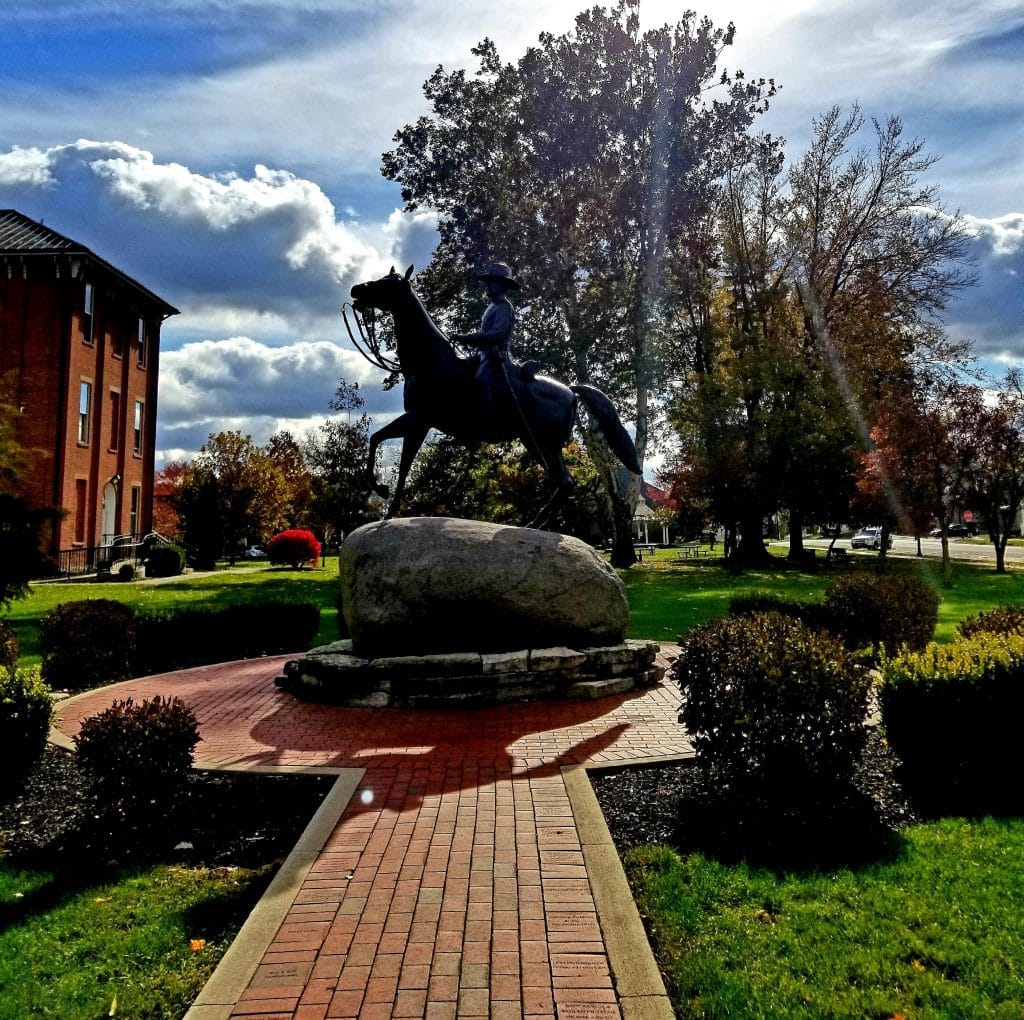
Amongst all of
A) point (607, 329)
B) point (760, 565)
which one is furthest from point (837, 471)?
point (607, 329)

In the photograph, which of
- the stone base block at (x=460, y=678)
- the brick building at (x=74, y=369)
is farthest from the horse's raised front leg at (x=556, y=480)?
the brick building at (x=74, y=369)

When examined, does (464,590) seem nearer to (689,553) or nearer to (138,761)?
(138,761)

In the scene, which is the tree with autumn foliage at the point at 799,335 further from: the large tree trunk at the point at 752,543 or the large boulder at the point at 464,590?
the large boulder at the point at 464,590

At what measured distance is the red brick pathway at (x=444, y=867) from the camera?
10.8 feet

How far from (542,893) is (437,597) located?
4.87 metres

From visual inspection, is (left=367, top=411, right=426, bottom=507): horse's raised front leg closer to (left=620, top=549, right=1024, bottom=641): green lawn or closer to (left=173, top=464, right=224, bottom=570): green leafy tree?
(left=620, top=549, right=1024, bottom=641): green lawn

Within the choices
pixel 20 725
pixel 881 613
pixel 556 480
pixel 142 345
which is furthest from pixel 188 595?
pixel 142 345

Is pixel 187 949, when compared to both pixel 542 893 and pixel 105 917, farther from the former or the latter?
pixel 542 893

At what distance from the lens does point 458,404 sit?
34.8 ft

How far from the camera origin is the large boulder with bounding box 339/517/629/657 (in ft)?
28.9

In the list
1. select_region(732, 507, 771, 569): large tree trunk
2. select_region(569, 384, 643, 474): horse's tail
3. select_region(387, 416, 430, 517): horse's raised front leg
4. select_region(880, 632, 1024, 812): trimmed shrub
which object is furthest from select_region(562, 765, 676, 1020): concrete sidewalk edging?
select_region(732, 507, 771, 569): large tree trunk

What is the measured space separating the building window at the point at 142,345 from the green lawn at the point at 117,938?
36.4m

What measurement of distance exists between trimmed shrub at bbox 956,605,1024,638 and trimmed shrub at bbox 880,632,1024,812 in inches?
78.0

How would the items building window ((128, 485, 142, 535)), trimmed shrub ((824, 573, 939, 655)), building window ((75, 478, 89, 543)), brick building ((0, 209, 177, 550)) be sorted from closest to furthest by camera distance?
trimmed shrub ((824, 573, 939, 655))
brick building ((0, 209, 177, 550))
building window ((75, 478, 89, 543))
building window ((128, 485, 142, 535))
